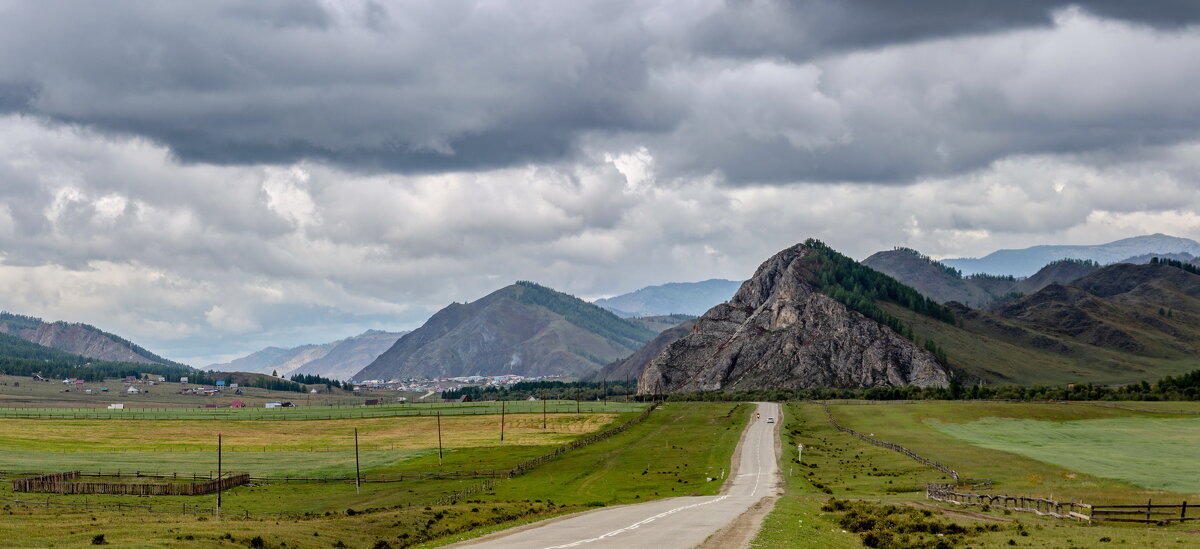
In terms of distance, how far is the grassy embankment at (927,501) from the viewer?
59.4 m

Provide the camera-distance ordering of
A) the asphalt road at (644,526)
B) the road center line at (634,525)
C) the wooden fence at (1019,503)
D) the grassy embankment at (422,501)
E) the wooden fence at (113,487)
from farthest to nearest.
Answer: the wooden fence at (113,487), the wooden fence at (1019,503), the grassy embankment at (422,501), the asphalt road at (644,526), the road center line at (634,525)

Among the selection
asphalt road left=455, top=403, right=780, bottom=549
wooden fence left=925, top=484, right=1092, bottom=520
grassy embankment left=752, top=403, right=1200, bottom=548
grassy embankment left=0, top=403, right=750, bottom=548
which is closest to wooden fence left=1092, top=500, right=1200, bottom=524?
grassy embankment left=752, top=403, right=1200, bottom=548

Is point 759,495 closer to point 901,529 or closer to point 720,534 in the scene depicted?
point 901,529

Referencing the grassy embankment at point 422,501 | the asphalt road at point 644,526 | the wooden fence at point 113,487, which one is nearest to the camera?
the asphalt road at point 644,526

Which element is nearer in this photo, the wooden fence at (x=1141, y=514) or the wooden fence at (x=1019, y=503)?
the wooden fence at (x=1141, y=514)

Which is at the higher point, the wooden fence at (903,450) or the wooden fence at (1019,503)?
the wooden fence at (1019,503)

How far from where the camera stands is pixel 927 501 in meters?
87.4

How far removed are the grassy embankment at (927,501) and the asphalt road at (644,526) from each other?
3514 mm

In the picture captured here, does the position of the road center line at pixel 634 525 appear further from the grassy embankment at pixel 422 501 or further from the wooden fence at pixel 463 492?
the wooden fence at pixel 463 492

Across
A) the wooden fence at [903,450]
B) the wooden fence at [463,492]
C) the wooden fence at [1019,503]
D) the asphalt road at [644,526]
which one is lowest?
the wooden fence at [463,492]

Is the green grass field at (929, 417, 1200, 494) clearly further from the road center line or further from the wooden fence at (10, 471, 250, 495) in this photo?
the wooden fence at (10, 471, 250, 495)

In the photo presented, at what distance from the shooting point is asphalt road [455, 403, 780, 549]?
175 ft

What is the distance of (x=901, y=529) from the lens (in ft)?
208

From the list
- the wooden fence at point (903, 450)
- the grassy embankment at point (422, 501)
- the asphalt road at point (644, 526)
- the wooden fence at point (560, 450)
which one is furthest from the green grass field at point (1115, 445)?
the wooden fence at point (560, 450)
